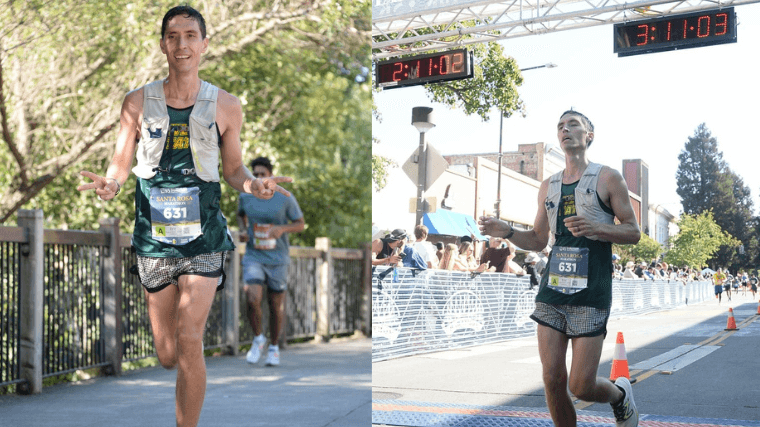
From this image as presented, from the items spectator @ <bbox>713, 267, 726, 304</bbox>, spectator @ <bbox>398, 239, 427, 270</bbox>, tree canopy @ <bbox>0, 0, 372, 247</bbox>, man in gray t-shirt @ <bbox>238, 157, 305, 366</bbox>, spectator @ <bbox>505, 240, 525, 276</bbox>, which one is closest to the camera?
spectator @ <bbox>713, 267, 726, 304</bbox>

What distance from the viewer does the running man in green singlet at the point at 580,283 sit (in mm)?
4230

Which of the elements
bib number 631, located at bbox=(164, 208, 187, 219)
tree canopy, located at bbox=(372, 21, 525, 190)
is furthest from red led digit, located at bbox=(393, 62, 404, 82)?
bib number 631, located at bbox=(164, 208, 187, 219)

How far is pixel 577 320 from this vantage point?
425cm

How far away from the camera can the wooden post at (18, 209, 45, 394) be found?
6.59 meters

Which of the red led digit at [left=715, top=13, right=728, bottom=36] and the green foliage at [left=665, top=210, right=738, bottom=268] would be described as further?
the green foliage at [left=665, top=210, right=738, bottom=268]

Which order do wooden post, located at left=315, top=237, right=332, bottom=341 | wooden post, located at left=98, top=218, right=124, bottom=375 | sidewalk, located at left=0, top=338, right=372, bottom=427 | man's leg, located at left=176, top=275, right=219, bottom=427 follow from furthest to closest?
wooden post, located at left=315, top=237, right=332, bottom=341 → wooden post, located at left=98, top=218, right=124, bottom=375 → sidewalk, located at left=0, top=338, right=372, bottom=427 → man's leg, located at left=176, top=275, right=219, bottom=427

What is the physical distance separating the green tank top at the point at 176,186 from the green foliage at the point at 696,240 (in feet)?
7.95

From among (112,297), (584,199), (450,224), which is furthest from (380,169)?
(112,297)

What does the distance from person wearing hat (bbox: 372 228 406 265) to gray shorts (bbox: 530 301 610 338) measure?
126 cm

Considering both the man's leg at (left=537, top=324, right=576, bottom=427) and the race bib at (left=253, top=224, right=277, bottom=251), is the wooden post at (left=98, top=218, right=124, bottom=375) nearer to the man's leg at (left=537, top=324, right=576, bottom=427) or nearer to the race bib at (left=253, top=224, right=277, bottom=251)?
the race bib at (left=253, top=224, right=277, bottom=251)

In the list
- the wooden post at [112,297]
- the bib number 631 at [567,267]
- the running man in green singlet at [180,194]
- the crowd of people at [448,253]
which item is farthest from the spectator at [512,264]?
the wooden post at [112,297]

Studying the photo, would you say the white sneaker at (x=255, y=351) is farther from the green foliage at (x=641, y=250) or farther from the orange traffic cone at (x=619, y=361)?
the green foliage at (x=641, y=250)

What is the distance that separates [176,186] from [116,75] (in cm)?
801

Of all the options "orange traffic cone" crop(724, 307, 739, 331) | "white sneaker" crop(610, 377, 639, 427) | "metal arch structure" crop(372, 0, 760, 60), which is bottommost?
"white sneaker" crop(610, 377, 639, 427)
